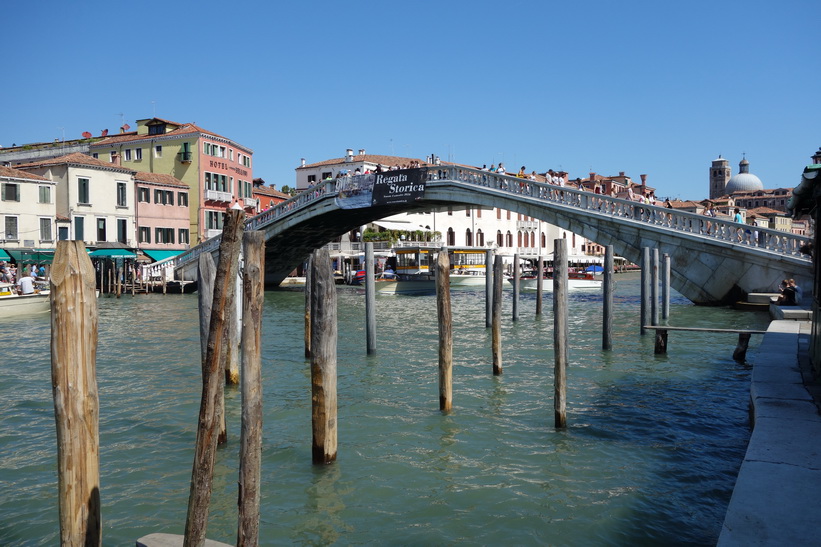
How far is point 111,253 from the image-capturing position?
2652cm

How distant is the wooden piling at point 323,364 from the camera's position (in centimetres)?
533

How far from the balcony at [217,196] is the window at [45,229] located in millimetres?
8066

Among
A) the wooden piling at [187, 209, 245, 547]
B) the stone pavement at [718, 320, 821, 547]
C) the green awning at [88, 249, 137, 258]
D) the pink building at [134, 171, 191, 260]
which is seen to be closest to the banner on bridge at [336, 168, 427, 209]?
the green awning at [88, 249, 137, 258]

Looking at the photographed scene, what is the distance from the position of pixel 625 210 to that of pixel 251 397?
51.8 ft

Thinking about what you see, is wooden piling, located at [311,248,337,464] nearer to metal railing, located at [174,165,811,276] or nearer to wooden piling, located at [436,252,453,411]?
wooden piling, located at [436,252,453,411]

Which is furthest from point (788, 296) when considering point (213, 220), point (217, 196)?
point (213, 220)

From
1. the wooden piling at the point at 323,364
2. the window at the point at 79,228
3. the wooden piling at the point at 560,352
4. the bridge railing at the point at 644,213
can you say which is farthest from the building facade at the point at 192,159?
the wooden piling at the point at 323,364

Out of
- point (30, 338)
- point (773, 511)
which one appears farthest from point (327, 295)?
point (30, 338)

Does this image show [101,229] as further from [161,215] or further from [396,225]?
[396,225]

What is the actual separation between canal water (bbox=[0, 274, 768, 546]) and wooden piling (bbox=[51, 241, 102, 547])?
46.8 inches

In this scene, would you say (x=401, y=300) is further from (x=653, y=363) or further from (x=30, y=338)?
(x=653, y=363)

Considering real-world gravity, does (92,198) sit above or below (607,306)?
above

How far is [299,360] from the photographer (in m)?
11.5

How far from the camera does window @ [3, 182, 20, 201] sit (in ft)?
85.4
